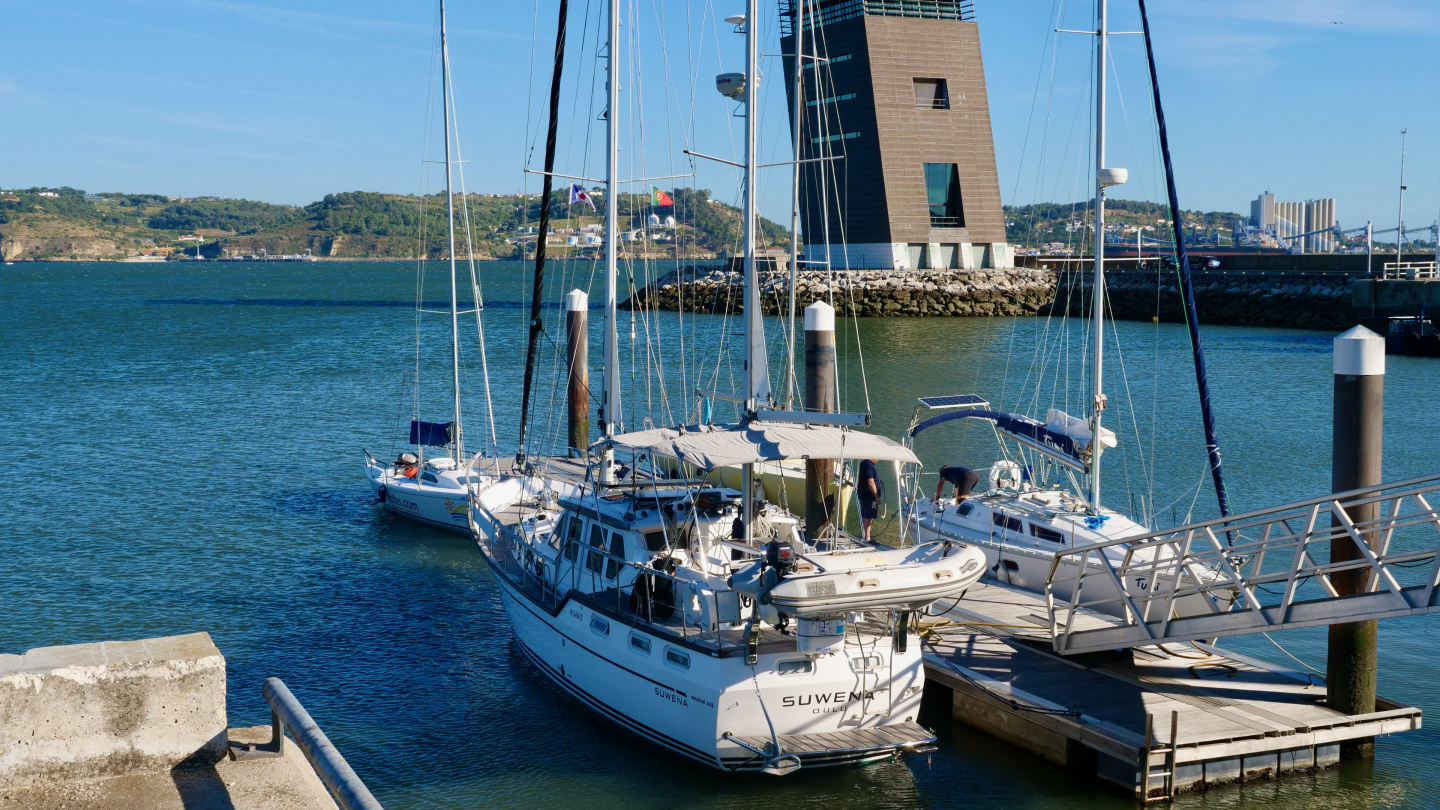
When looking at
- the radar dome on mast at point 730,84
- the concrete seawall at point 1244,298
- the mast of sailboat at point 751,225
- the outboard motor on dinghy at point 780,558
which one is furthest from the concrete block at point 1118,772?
the concrete seawall at point 1244,298

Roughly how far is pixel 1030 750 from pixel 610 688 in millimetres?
5235

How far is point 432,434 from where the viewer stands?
29266 mm

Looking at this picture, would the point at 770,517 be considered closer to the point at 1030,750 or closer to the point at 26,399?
the point at 1030,750

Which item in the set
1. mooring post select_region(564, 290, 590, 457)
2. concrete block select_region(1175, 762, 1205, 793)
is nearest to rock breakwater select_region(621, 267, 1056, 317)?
mooring post select_region(564, 290, 590, 457)

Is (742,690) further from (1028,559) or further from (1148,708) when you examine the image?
(1028,559)

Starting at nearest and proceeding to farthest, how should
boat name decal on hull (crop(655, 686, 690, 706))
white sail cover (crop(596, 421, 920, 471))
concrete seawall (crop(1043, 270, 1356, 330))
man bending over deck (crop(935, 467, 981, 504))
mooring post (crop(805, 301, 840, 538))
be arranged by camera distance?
boat name decal on hull (crop(655, 686, 690, 706)) → white sail cover (crop(596, 421, 920, 471)) → mooring post (crop(805, 301, 840, 538)) → man bending over deck (crop(935, 467, 981, 504)) → concrete seawall (crop(1043, 270, 1356, 330))

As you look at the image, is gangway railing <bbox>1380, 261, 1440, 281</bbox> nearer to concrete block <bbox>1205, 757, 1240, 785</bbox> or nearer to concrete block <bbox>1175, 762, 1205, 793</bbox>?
concrete block <bbox>1205, 757, 1240, 785</bbox>

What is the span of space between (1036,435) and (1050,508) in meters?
2.30

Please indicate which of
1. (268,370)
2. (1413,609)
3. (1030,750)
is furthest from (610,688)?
(268,370)

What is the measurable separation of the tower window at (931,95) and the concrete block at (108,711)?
81.4 meters

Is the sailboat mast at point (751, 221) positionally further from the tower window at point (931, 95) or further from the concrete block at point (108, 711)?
the tower window at point (931, 95)

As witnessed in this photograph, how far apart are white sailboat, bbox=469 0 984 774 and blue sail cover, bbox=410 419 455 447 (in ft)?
36.7

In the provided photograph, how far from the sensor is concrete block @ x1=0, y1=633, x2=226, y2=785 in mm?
6453

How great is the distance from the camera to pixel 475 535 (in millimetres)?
21797
